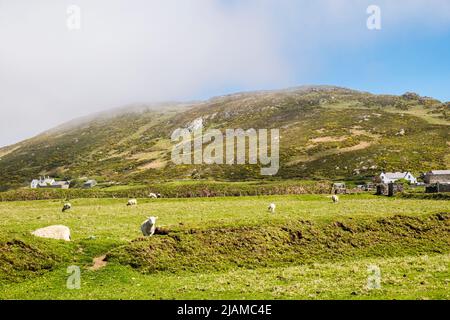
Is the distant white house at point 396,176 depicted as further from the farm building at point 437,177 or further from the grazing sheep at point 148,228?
the grazing sheep at point 148,228

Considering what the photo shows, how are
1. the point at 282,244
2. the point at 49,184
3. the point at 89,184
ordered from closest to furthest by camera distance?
the point at 282,244, the point at 89,184, the point at 49,184

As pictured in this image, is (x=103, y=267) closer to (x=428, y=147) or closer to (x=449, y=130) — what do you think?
(x=428, y=147)

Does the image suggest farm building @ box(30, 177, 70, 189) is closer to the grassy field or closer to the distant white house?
the distant white house

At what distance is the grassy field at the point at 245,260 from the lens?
2114cm

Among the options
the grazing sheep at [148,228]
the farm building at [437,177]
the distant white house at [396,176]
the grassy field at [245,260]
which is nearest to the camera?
the grassy field at [245,260]

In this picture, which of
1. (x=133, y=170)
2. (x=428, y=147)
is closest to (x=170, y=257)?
(x=428, y=147)

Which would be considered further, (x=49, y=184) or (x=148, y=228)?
(x=49, y=184)

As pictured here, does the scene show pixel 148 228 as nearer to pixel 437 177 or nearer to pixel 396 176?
pixel 396 176

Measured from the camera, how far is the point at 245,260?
28.5 metres

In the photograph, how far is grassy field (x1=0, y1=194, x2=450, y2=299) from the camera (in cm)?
2114

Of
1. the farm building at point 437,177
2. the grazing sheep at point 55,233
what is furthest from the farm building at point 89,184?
the grazing sheep at point 55,233

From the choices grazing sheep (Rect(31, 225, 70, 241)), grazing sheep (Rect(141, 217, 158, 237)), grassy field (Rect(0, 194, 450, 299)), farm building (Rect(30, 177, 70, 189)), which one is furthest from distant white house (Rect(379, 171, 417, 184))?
farm building (Rect(30, 177, 70, 189))

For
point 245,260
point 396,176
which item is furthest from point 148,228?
point 396,176
